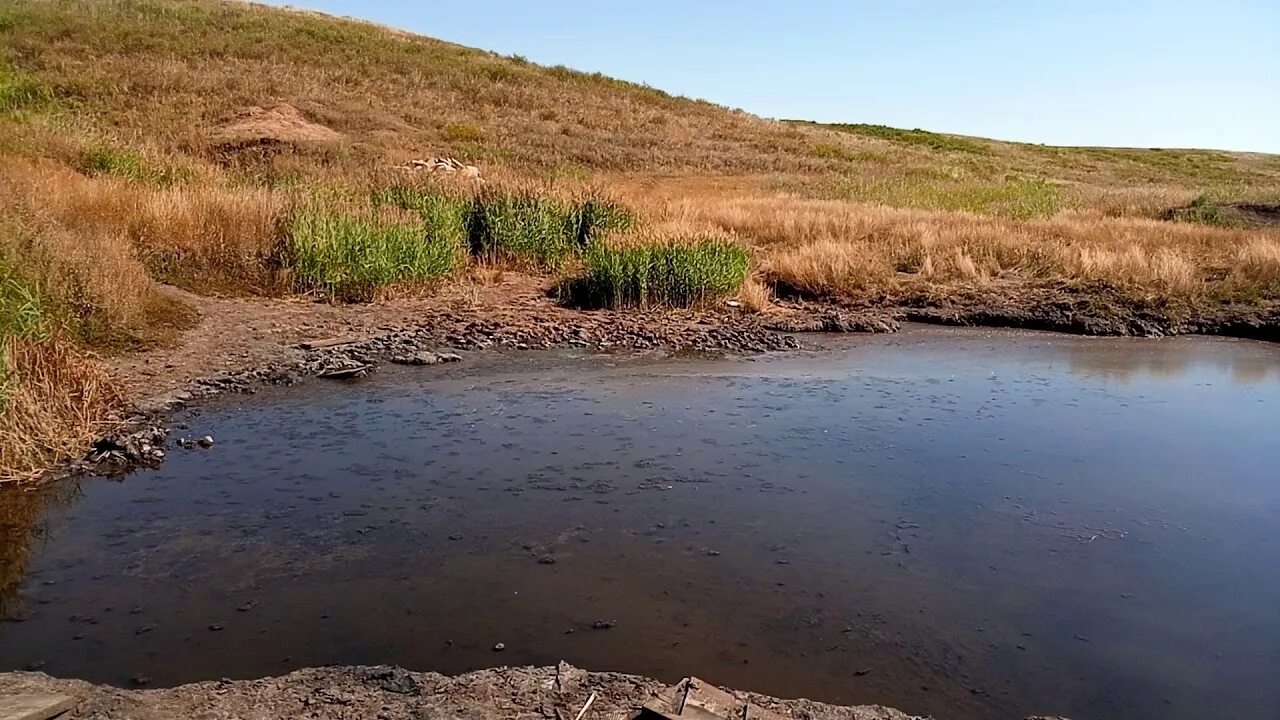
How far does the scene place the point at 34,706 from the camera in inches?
127

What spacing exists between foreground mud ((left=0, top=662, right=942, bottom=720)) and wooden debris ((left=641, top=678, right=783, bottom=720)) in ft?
0.21

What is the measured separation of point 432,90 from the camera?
35.0 metres

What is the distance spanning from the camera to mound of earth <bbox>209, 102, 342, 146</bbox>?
75.4 feet

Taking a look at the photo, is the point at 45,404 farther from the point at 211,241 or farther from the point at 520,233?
the point at 520,233

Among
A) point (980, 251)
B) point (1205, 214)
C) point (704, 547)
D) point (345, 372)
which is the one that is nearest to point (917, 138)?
point (1205, 214)

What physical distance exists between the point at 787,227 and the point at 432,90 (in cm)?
2342

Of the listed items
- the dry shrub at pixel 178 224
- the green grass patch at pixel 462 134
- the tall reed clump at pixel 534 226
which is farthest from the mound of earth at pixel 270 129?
the tall reed clump at pixel 534 226

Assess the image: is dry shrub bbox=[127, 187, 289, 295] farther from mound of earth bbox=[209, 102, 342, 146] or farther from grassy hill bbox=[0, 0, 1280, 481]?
mound of earth bbox=[209, 102, 342, 146]

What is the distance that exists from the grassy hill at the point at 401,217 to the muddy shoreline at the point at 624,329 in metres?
0.28

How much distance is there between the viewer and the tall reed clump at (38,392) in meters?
5.80

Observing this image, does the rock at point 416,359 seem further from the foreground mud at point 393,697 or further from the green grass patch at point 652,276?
the foreground mud at point 393,697

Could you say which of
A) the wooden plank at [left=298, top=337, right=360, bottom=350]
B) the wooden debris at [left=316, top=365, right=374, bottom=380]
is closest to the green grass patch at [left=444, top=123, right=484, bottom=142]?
the wooden plank at [left=298, top=337, right=360, bottom=350]

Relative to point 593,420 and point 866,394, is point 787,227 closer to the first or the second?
point 866,394

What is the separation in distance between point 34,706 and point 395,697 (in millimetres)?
1169
